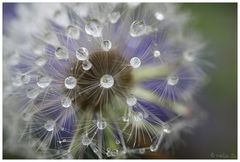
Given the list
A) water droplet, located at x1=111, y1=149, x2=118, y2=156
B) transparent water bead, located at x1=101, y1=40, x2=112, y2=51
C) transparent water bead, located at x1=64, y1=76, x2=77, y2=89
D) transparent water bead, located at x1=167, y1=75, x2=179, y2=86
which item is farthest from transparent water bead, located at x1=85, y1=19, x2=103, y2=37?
water droplet, located at x1=111, y1=149, x2=118, y2=156

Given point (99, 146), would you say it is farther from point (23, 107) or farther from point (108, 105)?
point (23, 107)

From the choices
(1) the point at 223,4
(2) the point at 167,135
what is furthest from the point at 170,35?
(2) the point at 167,135

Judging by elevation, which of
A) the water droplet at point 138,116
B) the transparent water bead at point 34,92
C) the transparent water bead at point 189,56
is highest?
the transparent water bead at point 189,56

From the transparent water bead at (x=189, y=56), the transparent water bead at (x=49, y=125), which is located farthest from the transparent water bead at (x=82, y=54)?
the transparent water bead at (x=189, y=56)

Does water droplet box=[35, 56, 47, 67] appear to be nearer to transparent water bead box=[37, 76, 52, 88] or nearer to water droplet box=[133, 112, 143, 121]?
transparent water bead box=[37, 76, 52, 88]

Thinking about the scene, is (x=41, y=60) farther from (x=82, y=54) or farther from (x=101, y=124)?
(x=101, y=124)

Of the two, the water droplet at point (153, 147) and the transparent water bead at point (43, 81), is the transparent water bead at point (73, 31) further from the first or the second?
the water droplet at point (153, 147)
